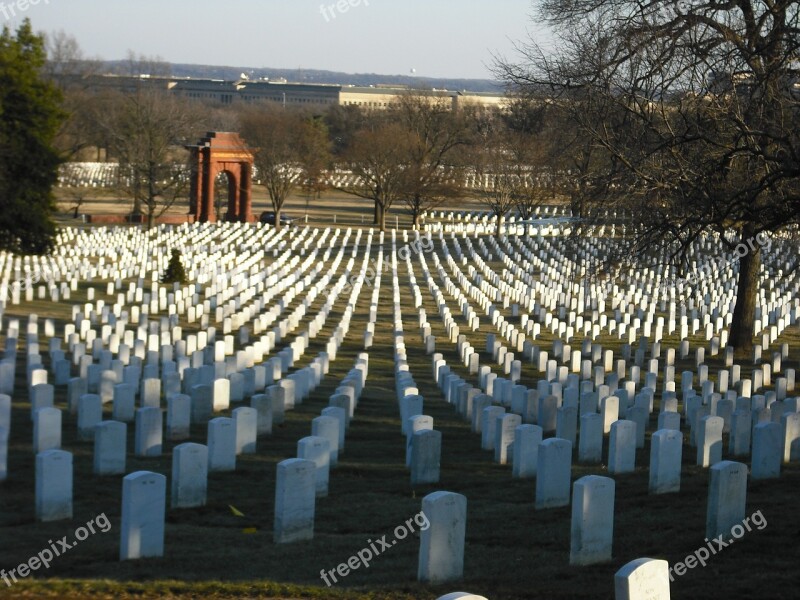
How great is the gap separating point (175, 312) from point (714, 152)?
49.9ft

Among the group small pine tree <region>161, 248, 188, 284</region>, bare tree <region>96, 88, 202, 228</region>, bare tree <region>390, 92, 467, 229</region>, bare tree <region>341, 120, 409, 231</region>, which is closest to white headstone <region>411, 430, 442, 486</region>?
small pine tree <region>161, 248, 188, 284</region>

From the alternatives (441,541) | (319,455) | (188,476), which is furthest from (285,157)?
(441,541)

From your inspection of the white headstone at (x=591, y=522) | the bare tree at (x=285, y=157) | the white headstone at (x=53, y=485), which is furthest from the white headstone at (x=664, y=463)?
the bare tree at (x=285, y=157)

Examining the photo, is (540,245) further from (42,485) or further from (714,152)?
(42,485)

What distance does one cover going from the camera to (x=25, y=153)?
98.7 feet

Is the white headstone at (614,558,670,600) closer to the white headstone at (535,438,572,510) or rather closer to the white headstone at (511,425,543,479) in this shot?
the white headstone at (535,438,572,510)

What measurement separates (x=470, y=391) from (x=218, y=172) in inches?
1769

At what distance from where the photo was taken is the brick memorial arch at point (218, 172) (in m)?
55.8

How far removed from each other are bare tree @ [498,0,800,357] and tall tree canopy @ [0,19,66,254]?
17.3 meters

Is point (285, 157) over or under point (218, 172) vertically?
over

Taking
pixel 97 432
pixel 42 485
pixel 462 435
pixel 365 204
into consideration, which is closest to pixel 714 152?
pixel 462 435

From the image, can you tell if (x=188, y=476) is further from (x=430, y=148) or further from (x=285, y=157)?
(x=430, y=148)

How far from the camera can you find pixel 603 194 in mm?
14594

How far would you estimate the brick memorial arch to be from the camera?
55781 millimetres
